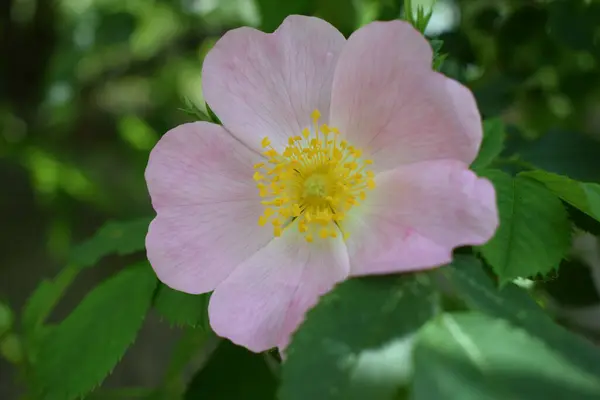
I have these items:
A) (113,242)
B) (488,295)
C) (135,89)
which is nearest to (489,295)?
(488,295)

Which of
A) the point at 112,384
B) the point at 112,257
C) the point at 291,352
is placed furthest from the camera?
the point at 112,257

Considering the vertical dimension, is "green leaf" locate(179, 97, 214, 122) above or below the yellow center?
above

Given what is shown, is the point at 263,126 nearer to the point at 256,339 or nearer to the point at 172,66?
→ the point at 256,339

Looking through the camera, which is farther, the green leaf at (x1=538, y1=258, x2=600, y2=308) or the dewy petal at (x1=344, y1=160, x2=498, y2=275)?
the green leaf at (x1=538, y1=258, x2=600, y2=308)

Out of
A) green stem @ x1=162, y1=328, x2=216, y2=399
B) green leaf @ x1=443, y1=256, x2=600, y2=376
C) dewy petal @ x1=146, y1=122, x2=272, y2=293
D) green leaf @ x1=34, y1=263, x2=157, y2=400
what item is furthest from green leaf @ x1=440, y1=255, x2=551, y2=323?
green stem @ x1=162, y1=328, x2=216, y2=399

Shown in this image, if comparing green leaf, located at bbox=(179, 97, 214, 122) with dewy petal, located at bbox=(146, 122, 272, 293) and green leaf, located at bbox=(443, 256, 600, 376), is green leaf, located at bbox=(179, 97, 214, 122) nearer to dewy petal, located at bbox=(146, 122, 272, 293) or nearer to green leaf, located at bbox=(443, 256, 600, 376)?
dewy petal, located at bbox=(146, 122, 272, 293)

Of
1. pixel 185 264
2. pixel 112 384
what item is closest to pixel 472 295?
pixel 185 264

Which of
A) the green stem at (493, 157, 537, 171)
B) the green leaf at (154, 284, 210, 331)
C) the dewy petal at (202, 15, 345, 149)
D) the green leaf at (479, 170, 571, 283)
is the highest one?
the dewy petal at (202, 15, 345, 149)
